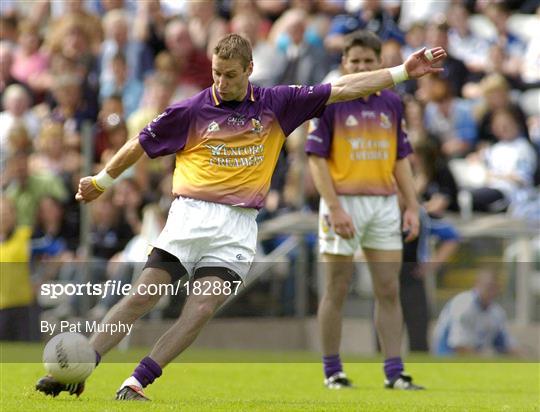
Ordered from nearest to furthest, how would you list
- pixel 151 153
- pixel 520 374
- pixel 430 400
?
pixel 151 153
pixel 430 400
pixel 520 374

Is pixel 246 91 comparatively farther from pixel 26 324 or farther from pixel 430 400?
pixel 26 324

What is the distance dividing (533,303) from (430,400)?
264 inches

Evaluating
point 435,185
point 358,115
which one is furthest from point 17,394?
point 435,185

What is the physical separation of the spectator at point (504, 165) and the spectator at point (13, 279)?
20.1ft

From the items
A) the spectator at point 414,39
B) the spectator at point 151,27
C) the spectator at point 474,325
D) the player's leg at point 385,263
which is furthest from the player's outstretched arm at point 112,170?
the spectator at point 151,27

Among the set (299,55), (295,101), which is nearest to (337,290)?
(295,101)

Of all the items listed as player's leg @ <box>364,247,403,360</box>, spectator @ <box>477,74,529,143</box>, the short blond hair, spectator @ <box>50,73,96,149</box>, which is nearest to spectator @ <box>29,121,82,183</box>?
spectator @ <box>50,73,96,149</box>

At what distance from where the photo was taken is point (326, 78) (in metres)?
18.0

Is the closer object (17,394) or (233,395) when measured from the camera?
(17,394)

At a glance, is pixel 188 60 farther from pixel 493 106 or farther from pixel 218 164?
pixel 218 164

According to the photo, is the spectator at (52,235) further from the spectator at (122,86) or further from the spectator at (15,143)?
the spectator at (122,86)

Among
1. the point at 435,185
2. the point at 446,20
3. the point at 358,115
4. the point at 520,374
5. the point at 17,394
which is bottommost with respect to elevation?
the point at 17,394

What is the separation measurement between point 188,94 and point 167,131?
10.3 metres

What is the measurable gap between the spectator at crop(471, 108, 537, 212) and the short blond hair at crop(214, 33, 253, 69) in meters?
9.24
